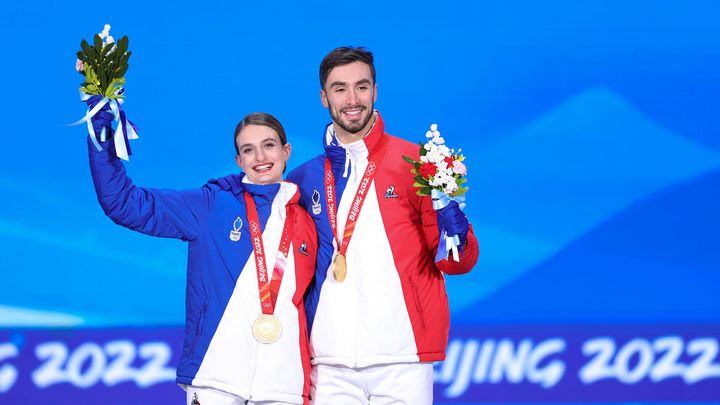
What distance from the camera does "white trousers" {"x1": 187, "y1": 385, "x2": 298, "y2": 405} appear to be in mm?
3429

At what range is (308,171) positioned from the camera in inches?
152

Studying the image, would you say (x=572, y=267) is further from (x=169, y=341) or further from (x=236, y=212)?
(x=236, y=212)

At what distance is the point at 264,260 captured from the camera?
11.6 ft

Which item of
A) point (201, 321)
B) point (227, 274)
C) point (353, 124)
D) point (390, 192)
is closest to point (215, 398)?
point (201, 321)

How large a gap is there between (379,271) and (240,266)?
48 centimetres

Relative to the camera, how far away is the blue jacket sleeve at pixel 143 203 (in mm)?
3363

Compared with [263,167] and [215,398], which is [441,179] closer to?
[263,167]

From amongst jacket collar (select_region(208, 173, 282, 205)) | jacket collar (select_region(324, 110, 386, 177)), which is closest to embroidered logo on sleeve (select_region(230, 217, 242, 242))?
jacket collar (select_region(208, 173, 282, 205))

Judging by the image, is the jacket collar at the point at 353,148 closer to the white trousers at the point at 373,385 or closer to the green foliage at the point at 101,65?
the white trousers at the point at 373,385

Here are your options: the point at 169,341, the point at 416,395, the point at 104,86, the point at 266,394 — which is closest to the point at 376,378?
the point at 416,395

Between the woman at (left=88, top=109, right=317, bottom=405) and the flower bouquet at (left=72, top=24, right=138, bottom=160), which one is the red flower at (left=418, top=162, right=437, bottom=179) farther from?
the flower bouquet at (left=72, top=24, right=138, bottom=160)

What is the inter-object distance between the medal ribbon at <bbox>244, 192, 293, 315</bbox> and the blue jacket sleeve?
0.17m

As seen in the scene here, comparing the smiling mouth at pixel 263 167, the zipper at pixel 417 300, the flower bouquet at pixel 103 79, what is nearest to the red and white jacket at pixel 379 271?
the zipper at pixel 417 300

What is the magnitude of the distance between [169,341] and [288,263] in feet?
8.38
